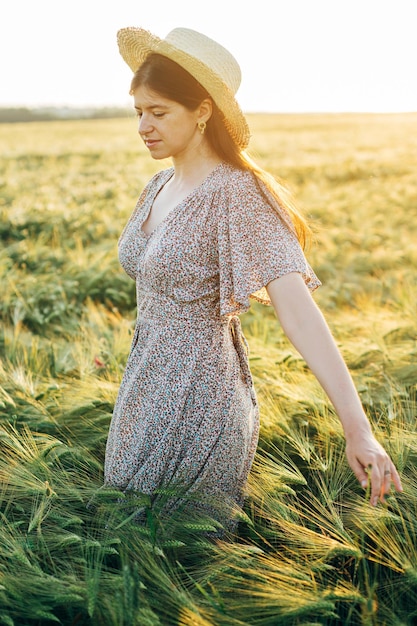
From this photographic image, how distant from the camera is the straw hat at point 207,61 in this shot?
74.2 inches

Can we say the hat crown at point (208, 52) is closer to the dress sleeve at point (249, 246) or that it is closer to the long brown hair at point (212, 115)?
the long brown hair at point (212, 115)

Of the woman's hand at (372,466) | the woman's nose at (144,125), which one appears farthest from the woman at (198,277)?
the woman's hand at (372,466)

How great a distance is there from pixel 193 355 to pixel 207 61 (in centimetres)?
80

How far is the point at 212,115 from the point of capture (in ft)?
6.51

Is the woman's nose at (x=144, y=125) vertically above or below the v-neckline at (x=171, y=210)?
above

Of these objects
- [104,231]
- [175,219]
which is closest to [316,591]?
[175,219]

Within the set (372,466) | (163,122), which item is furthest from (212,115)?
(372,466)

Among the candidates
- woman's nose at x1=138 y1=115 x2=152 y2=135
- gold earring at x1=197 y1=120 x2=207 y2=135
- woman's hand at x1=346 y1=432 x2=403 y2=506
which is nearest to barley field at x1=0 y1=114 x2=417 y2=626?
woman's hand at x1=346 y1=432 x2=403 y2=506

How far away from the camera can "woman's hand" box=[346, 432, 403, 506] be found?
5.32 ft

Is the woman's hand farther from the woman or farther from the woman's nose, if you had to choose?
the woman's nose

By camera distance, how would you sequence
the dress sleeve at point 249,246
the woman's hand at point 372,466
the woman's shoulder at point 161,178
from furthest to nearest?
1. the woman's shoulder at point 161,178
2. the dress sleeve at point 249,246
3. the woman's hand at point 372,466

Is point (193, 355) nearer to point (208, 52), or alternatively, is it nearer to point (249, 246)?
point (249, 246)

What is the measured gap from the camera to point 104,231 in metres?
7.16

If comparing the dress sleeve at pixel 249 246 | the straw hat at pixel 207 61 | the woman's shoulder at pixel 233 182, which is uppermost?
the straw hat at pixel 207 61
